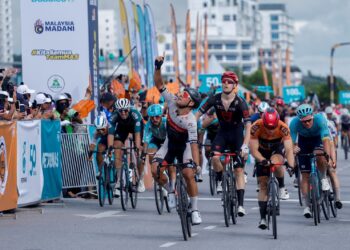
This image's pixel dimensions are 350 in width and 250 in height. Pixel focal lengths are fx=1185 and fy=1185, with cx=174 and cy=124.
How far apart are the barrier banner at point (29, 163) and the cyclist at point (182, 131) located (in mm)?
3015

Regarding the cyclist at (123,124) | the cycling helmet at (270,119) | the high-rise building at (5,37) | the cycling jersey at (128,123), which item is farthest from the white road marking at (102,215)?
the high-rise building at (5,37)

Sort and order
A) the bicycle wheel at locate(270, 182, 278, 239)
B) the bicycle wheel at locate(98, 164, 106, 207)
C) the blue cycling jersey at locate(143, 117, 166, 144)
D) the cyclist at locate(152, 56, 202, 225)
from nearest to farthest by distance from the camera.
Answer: the bicycle wheel at locate(270, 182, 278, 239) < the cyclist at locate(152, 56, 202, 225) < the blue cycling jersey at locate(143, 117, 166, 144) < the bicycle wheel at locate(98, 164, 106, 207)

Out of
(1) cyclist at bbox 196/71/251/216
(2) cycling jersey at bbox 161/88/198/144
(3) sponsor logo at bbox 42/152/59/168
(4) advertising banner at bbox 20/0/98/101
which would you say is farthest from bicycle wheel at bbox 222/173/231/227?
(4) advertising banner at bbox 20/0/98/101

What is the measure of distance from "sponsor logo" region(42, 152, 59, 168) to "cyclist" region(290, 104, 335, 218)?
475 centimetres

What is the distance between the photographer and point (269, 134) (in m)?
16.0

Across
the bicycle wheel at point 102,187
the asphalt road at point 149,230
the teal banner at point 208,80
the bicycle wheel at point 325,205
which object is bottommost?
the asphalt road at point 149,230

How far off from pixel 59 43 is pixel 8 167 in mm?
6484

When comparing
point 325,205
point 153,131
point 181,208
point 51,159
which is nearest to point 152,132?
point 153,131

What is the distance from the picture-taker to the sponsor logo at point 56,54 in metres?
23.9

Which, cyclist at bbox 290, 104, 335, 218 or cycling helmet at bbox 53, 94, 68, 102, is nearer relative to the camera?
cyclist at bbox 290, 104, 335, 218

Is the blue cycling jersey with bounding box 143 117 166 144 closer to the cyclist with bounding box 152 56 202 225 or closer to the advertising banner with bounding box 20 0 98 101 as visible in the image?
the cyclist with bounding box 152 56 202 225

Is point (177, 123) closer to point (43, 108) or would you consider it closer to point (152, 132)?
point (152, 132)

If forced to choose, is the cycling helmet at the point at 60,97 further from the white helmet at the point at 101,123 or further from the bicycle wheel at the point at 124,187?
the bicycle wheel at the point at 124,187

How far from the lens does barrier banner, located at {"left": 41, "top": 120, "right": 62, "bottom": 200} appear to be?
20.2 metres
